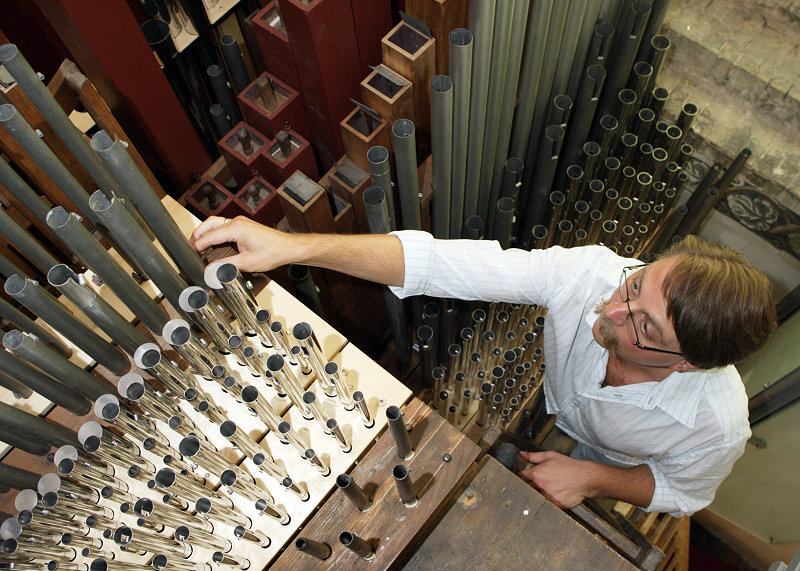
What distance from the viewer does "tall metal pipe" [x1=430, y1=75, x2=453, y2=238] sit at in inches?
79.1

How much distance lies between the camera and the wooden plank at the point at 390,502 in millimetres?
1625

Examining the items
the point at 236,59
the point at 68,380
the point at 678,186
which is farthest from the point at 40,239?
the point at 678,186

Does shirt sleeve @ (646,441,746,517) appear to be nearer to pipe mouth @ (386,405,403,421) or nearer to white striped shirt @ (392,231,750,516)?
white striped shirt @ (392,231,750,516)

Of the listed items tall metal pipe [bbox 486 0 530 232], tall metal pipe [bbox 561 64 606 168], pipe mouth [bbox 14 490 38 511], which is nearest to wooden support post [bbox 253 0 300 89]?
tall metal pipe [bbox 486 0 530 232]

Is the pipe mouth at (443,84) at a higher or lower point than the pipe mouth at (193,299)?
higher

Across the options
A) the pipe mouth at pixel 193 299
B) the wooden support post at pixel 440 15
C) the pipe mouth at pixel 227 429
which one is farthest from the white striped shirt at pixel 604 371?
the pipe mouth at pixel 227 429

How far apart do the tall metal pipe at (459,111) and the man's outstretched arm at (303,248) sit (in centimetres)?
41

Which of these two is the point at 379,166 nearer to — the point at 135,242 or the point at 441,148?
the point at 441,148

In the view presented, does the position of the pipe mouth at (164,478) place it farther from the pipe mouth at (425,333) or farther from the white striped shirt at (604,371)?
the pipe mouth at (425,333)

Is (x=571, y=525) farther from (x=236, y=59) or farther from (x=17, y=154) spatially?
(x=236, y=59)

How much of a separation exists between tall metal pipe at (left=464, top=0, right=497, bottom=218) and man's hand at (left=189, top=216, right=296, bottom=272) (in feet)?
2.71

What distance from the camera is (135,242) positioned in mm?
1369

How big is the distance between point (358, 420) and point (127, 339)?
2.10 ft

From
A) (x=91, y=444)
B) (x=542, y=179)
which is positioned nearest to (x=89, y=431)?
(x=91, y=444)
